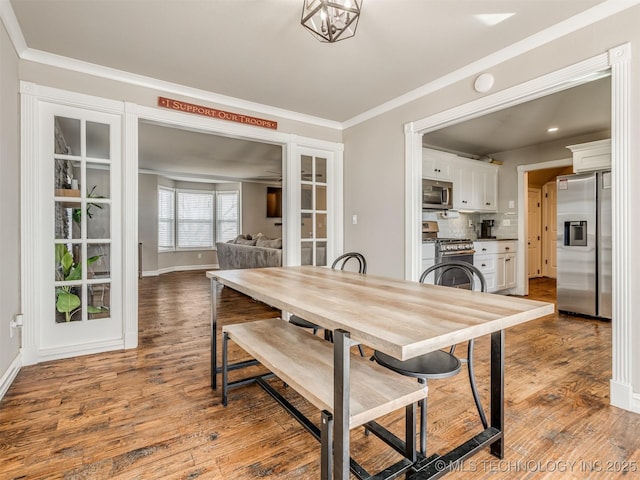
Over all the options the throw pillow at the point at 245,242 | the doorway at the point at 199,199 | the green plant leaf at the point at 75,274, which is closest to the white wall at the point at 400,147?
the throw pillow at the point at 245,242

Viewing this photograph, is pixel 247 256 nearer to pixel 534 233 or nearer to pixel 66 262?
pixel 66 262

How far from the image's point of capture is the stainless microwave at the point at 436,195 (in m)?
4.73

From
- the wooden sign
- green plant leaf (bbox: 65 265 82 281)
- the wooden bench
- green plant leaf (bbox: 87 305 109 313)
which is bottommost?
green plant leaf (bbox: 87 305 109 313)

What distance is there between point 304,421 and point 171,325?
2717 mm

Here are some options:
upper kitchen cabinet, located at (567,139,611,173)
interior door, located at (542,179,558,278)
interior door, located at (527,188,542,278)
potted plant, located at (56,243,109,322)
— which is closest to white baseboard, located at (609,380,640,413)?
upper kitchen cabinet, located at (567,139,611,173)

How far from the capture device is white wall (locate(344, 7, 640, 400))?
1.93 meters

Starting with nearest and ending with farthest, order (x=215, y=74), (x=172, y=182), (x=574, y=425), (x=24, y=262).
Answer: (x=574, y=425)
(x=24, y=262)
(x=215, y=74)
(x=172, y=182)

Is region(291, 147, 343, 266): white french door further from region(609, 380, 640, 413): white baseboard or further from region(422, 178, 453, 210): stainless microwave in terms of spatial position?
region(609, 380, 640, 413): white baseboard

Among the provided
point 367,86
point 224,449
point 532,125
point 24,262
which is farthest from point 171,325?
point 532,125

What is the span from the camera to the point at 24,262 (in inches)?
102

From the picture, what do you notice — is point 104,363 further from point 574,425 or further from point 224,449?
point 574,425

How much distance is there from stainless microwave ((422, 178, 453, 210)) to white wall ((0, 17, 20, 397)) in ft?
14.2

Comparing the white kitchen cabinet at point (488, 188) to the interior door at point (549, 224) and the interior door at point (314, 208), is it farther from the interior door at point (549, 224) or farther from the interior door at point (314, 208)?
the interior door at point (314, 208)

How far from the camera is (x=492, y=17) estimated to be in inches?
86.0
